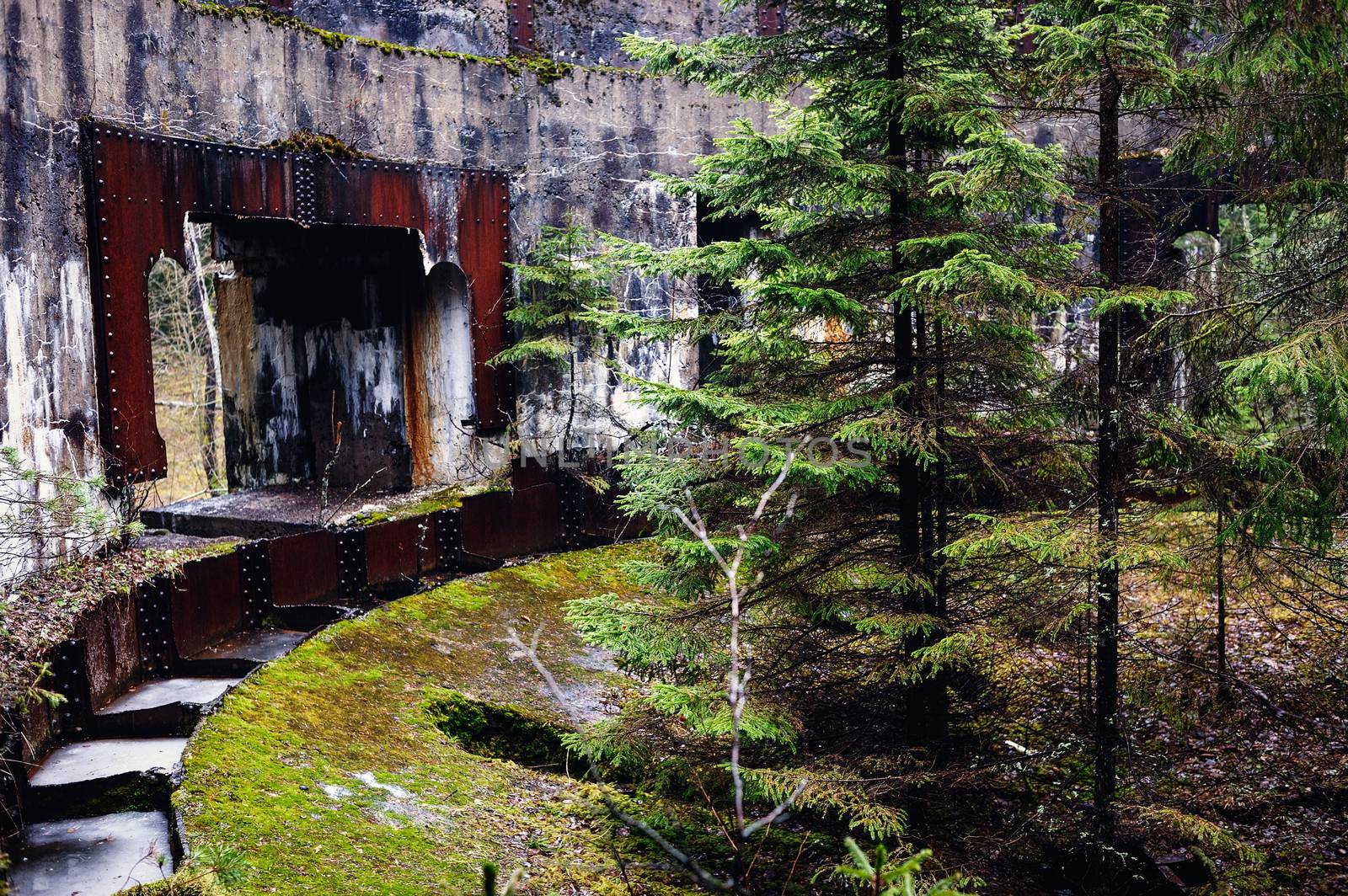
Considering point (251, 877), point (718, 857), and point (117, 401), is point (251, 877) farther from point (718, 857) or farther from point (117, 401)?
point (117, 401)

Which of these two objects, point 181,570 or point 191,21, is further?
point 191,21

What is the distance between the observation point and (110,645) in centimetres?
700

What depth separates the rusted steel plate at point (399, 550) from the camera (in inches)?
369

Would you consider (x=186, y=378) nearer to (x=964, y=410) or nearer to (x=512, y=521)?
(x=512, y=521)

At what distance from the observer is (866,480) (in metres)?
6.61

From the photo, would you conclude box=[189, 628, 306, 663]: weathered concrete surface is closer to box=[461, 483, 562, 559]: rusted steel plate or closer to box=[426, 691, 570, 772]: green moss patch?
box=[426, 691, 570, 772]: green moss patch

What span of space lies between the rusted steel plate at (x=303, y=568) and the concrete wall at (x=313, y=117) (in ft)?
4.95

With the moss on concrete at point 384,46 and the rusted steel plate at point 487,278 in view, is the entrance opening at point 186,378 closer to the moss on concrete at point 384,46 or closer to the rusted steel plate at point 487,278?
the rusted steel plate at point 487,278

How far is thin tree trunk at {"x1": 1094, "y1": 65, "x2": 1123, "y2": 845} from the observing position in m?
6.25

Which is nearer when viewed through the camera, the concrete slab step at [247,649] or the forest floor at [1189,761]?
the forest floor at [1189,761]

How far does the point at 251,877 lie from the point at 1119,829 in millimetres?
5612

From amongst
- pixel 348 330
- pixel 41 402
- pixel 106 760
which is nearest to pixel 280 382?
pixel 348 330

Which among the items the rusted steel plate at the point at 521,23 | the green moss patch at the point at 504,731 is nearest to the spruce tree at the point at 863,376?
the green moss patch at the point at 504,731

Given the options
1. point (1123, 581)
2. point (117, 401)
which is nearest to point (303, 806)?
point (117, 401)
